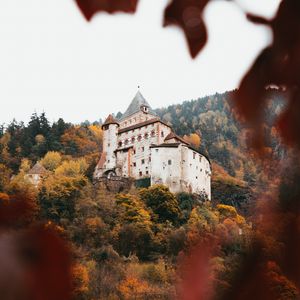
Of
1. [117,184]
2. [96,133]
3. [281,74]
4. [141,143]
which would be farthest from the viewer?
[96,133]

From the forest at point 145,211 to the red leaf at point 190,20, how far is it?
0.09 meters

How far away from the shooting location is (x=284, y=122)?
744 mm

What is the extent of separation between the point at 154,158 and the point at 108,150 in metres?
4.61

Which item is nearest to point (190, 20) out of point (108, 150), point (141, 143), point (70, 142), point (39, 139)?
point (141, 143)

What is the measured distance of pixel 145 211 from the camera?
28906 millimetres

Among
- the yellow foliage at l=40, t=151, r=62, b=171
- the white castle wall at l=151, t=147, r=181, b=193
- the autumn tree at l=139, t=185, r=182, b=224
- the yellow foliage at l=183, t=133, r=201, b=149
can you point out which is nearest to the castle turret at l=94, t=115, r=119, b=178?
the white castle wall at l=151, t=147, r=181, b=193

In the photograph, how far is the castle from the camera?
32719mm

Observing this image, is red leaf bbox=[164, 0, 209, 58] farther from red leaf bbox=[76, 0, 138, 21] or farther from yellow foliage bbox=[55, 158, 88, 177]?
yellow foliage bbox=[55, 158, 88, 177]

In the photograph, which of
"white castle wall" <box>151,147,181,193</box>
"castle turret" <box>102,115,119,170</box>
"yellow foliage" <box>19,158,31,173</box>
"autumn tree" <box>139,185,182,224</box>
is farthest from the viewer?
"yellow foliage" <box>19,158,31,173</box>

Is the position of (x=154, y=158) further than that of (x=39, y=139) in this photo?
No

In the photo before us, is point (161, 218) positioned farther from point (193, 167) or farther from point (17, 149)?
point (17, 149)

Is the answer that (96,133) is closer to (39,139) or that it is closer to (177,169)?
(39,139)

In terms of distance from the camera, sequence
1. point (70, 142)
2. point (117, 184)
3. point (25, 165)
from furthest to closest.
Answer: point (70, 142), point (25, 165), point (117, 184)

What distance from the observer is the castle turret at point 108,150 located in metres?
35.4
